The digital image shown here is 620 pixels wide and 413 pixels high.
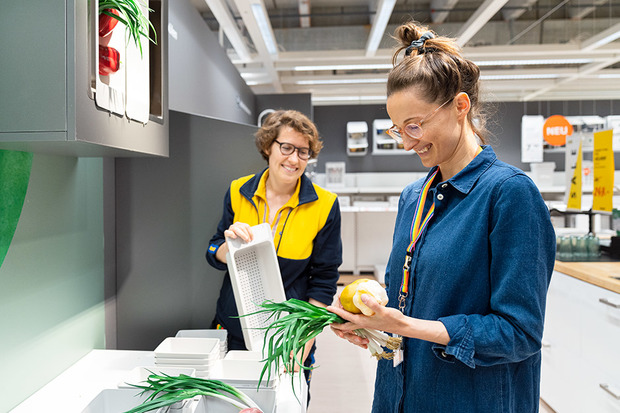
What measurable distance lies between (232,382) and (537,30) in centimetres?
831

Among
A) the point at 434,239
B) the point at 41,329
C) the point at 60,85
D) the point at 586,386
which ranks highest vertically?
the point at 60,85

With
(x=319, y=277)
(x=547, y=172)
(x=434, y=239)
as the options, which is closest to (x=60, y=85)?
(x=434, y=239)

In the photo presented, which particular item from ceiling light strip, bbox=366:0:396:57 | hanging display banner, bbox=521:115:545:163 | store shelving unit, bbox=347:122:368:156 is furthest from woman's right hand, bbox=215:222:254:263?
→ hanging display banner, bbox=521:115:545:163

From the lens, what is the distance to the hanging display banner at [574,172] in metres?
3.62

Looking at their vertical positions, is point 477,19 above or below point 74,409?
above

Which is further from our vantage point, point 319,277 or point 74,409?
point 319,277

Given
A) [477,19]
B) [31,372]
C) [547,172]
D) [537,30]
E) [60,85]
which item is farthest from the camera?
[547,172]

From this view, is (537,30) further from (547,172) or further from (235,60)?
(235,60)

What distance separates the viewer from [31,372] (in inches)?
66.1

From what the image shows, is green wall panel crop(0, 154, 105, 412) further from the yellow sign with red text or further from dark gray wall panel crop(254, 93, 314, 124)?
the yellow sign with red text

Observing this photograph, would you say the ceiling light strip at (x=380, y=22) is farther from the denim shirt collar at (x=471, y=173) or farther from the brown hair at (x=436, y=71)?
the denim shirt collar at (x=471, y=173)

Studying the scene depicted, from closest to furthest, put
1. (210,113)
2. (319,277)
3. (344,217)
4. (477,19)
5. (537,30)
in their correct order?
(319,277)
(210,113)
(477,19)
(344,217)
(537,30)

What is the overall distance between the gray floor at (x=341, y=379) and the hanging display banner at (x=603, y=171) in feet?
4.91

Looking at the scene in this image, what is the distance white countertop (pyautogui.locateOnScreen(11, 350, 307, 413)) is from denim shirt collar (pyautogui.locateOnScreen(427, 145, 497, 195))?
0.80 m
